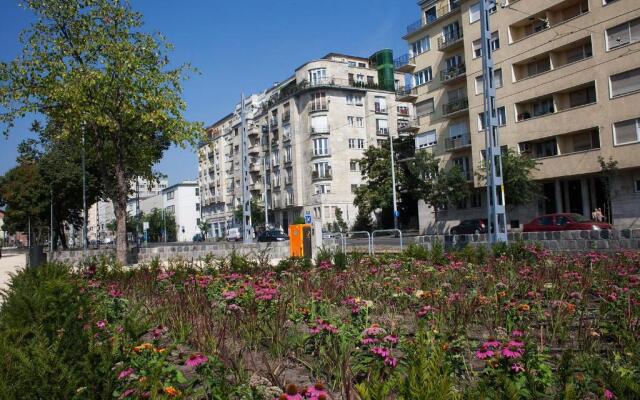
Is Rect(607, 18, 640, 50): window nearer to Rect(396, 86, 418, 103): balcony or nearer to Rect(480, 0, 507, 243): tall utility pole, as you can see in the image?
Rect(480, 0, 507, 243): tall utility pole

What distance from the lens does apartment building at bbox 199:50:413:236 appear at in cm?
7044

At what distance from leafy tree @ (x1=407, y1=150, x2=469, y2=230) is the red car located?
16.9m

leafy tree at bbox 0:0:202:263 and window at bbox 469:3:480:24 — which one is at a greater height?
window at bbox 469:3:480:24

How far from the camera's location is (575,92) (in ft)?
125

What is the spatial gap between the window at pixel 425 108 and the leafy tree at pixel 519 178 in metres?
13.6

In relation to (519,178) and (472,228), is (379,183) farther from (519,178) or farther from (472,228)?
(519,178)

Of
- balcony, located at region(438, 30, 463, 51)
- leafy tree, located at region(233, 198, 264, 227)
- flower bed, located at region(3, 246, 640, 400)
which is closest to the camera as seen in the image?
flower bed, located at region(3, 246, 640, 400)

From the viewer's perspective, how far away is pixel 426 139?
5294 cm

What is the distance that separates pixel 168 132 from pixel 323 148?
159ft

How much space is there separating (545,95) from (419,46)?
17.2 m

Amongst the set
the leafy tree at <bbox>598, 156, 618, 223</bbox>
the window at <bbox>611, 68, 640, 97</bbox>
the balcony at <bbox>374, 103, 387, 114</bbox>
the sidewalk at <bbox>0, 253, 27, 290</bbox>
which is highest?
the balcony at <bbox>374, 103, 387, 114</bbox>

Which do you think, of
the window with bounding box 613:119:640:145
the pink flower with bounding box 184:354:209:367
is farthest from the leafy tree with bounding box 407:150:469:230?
the pink flower with bounding box 184:354:209:367

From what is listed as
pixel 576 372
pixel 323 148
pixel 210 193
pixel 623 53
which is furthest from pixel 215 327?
pixel 210 193

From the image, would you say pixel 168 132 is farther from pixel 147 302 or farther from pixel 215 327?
pixel 215 327
